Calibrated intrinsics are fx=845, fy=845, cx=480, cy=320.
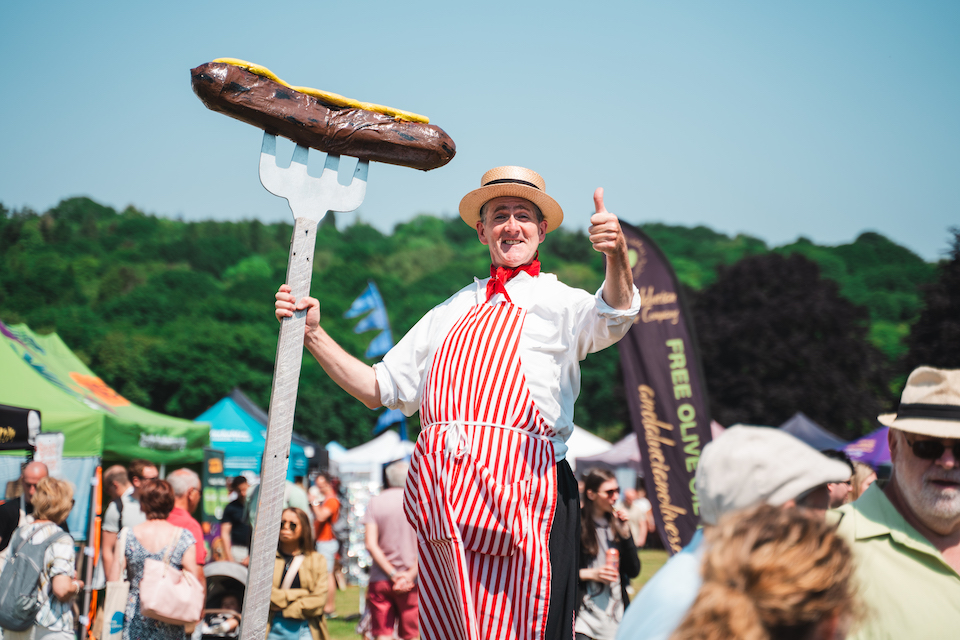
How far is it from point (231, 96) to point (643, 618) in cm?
189

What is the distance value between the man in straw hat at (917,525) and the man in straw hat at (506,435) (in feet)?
2.66

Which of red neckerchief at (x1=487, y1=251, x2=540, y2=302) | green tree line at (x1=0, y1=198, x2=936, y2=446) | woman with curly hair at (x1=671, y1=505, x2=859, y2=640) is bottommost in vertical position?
woman with curly hair at (x1=671, y1=505, x2=859, y2=640)

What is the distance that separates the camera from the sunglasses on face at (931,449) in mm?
2256

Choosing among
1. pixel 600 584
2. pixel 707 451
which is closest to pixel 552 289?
pixel 707 451

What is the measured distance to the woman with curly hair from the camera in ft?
4.23

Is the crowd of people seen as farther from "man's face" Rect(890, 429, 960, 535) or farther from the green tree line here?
the green tree line

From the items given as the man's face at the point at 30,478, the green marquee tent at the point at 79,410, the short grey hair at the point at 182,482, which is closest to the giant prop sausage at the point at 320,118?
the man's face at the point at 30,478

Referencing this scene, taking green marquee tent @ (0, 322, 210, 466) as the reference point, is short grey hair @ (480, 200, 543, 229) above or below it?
above

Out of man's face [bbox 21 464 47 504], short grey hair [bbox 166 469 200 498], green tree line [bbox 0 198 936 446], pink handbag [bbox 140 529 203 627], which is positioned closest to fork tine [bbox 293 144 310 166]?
pink handbag [bbox 140 529 203 627]

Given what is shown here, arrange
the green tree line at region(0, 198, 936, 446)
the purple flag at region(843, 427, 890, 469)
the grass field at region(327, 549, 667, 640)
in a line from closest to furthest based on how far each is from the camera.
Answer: the grass field at region(327, 549, 667, 640)
the purple flag at region(843, 427, 890, 469)
the green tree line at region(0, 198, 936, 446)

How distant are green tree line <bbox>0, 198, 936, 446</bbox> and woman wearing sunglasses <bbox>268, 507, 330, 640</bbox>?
1065 inches

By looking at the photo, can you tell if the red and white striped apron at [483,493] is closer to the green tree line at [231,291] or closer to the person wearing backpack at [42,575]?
the person wearing backpack at [42,575]

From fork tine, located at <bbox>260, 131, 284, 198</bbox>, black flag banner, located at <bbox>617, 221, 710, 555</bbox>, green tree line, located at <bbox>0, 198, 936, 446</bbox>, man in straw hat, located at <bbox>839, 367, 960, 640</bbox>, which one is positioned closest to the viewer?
man in straw hat, located at <bbox>839, 367, 960, 640</bbox>

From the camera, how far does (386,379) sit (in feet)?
9.61
